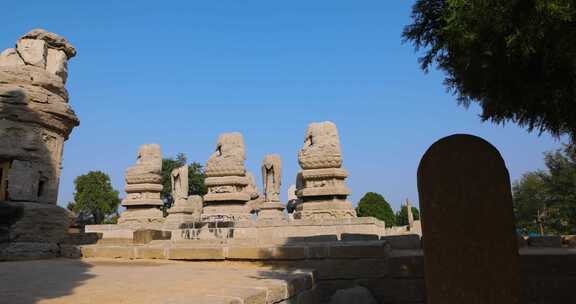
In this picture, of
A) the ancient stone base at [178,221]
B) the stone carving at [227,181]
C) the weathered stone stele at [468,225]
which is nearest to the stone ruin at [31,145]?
the stone carving at [227,181]

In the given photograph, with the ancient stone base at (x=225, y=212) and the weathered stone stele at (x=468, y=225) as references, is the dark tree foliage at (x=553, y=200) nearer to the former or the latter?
the ancient stone base at (x=225, y=212)

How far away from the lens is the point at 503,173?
11.4 ft

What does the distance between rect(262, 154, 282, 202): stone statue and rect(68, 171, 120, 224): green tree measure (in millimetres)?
32518

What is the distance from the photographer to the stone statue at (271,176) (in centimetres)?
1588

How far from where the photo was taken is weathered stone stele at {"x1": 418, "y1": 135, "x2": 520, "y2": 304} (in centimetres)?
→ 331

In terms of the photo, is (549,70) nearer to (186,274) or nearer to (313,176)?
(186,274)

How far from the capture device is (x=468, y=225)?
11.2 ft

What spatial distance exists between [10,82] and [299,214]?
858 centimetres

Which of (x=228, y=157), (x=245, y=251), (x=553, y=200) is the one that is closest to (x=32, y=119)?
(x=245, y=251)

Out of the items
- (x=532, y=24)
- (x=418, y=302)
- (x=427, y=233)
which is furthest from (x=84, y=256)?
(x=532, y=24)

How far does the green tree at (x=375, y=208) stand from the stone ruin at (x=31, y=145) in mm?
39777

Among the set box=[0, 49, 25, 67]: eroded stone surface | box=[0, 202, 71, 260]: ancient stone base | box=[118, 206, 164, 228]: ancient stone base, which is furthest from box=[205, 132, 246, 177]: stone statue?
box=[0, 49, 25, 67]: eroded stone surface

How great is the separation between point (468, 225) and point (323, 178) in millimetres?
9780

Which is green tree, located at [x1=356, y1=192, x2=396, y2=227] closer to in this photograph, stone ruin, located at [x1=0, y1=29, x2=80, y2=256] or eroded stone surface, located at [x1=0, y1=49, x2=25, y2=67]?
stone ruin, located at [x1=0, y1=29, x2=80, y2=256]
